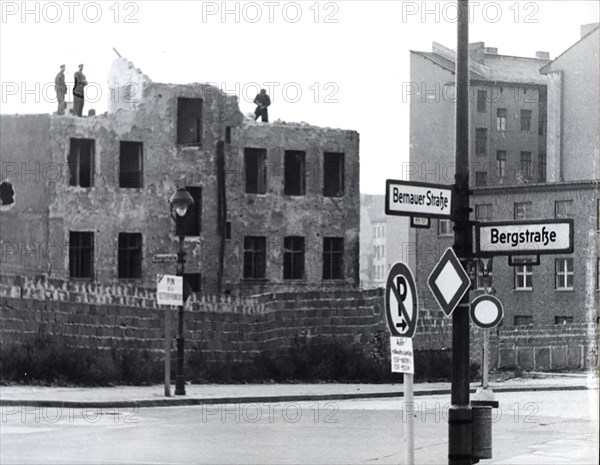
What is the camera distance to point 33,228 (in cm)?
4216

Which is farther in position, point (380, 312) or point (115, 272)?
point (115, 272)

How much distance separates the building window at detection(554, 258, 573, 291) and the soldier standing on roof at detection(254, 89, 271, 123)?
18133 mm

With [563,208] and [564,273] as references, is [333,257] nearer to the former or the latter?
[564,273]

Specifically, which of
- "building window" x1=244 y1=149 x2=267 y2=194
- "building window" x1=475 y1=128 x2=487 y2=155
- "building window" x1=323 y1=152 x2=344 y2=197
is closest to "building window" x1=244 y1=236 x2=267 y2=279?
"building window" x1=244 y1=149 x2=267 y2=194

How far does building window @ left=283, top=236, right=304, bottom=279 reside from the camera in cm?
4666

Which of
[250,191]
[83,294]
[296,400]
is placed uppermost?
[250,191]

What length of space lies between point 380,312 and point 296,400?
1090 centimetres

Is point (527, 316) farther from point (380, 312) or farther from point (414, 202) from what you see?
point (414, 202)

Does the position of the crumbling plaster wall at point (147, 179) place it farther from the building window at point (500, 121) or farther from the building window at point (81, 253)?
the building window at point (500, 121)

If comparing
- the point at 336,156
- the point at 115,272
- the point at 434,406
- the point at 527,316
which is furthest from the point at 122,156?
the point at 527,316

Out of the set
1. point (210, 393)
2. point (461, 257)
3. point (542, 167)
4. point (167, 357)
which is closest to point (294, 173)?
point (210, 393)

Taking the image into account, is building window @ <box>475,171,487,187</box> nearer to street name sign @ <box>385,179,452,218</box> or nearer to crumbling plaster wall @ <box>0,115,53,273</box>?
crumbling plaster wall @ <box>0,115,53,273</box>

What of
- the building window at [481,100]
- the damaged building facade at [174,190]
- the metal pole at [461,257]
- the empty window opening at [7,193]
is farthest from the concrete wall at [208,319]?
the building window at [481,100]

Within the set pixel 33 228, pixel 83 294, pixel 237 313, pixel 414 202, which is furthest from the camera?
pixel 33 228
